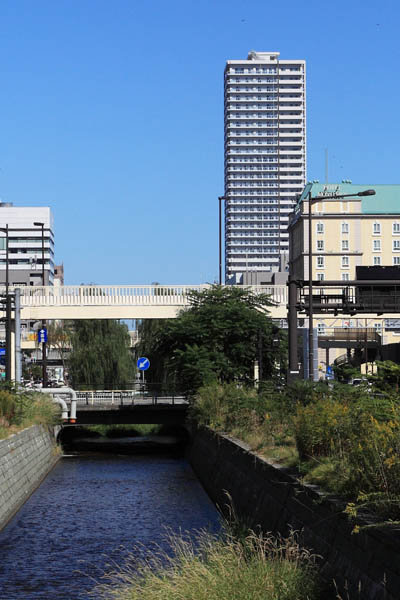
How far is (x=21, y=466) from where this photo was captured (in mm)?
31422

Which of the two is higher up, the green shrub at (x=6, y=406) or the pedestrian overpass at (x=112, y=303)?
the pedestrian overpass at (x=112, y=303)

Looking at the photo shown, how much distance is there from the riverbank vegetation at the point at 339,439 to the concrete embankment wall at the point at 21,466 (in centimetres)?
675

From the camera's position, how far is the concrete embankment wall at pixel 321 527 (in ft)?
34.4

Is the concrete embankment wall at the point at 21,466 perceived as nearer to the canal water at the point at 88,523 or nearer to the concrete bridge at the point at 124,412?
the canal water at the point at 88,523

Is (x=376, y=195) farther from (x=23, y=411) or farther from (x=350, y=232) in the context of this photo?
(x=23, y=411)

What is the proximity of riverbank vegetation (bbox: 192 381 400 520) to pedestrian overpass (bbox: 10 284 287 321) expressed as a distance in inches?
961

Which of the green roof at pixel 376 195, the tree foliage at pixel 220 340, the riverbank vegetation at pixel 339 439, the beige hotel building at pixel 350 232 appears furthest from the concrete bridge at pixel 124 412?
the green roof at pixel 376 195

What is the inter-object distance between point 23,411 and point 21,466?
8085 millimetres

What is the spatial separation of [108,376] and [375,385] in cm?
5334

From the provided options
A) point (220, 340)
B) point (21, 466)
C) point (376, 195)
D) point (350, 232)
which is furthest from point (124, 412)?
point (376, 195)

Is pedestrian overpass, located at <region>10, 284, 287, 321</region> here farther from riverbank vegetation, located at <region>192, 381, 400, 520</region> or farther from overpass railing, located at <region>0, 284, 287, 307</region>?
riverbank vegetation, located at <region>192, 381, 400, 520</region>

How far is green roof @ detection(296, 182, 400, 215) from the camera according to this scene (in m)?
144

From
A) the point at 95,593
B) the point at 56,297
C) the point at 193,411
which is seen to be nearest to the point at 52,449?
the point at 193,411

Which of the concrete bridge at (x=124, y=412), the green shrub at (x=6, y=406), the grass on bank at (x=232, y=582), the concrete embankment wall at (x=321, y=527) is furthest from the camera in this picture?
the concrete bridge at (x=124, y=412)
